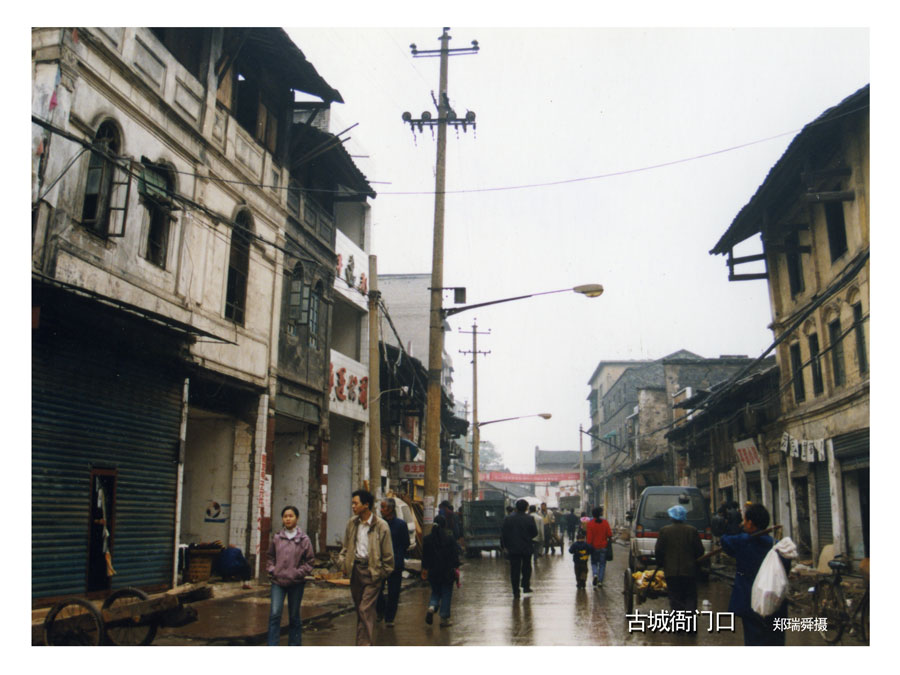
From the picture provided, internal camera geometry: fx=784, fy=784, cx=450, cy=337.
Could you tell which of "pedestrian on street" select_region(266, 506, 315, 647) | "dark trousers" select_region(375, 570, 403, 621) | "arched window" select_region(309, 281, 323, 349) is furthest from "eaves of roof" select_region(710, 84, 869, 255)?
"pedestrian on street" select_region(266, 506, 315, 647)

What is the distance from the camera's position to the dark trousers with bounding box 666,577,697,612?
9.32 m

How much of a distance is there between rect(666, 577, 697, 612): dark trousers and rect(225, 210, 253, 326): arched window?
10.0m

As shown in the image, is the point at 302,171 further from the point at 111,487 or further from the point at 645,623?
the point at 645,623

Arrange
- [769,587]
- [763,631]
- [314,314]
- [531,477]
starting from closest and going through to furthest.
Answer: [769,587] < [763,631] < [314,314] < [531,477]

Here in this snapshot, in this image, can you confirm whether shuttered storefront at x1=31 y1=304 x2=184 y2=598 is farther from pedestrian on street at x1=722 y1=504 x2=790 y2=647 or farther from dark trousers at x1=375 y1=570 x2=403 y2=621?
pedestrian on street at x1=722 y1=504 x2=790 y2=647

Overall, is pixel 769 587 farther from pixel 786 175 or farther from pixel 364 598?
pixel 786 175

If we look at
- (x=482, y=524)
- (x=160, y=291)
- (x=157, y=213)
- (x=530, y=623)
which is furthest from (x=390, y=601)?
(x=482, y=524)

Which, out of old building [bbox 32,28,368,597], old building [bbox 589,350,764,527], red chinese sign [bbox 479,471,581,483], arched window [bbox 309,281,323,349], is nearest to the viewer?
old building [bbox 32,28,368,597]

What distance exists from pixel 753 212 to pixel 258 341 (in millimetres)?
12984

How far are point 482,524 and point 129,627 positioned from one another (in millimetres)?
22903

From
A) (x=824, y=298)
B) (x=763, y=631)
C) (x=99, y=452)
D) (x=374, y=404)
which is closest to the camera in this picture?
(x=763, y=631)

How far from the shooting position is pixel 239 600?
13.4m

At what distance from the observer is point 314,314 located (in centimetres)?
1995

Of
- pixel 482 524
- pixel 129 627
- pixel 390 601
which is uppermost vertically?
pixel 129 627
